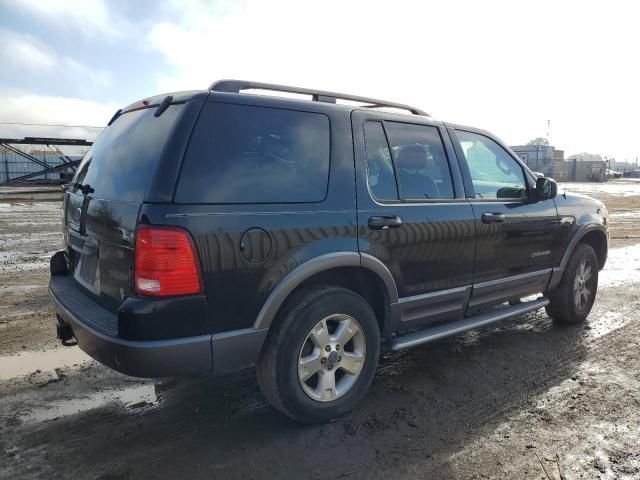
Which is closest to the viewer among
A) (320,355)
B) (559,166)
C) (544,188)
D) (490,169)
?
(320,355)

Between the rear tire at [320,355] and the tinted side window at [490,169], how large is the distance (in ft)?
5.36

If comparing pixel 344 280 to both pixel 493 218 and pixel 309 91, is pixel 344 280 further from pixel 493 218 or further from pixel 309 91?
pixel 493 218

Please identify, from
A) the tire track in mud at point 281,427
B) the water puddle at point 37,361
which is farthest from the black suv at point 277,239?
the water puddle at point 37,361

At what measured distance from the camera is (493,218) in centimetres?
396

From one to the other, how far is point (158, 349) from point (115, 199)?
90cm

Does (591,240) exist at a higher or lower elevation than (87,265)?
lower

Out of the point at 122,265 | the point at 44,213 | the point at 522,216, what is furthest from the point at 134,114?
the point at 44,213

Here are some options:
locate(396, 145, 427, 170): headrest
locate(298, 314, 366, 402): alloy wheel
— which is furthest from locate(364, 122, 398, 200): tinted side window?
locate(298, 314, 366, 402): alloy wheel

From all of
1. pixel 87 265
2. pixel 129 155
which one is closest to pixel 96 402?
pixel 87 265

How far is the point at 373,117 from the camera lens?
11.2 feet

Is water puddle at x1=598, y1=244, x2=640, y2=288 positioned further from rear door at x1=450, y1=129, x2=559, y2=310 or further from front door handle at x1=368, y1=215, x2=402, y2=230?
front door handle at x1=368, y1=215, x2=402, y2=230

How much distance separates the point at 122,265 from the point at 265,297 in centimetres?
79

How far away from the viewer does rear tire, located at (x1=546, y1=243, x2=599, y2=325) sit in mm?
4914

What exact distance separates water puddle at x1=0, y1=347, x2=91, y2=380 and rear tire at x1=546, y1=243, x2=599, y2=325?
4.49 metres
